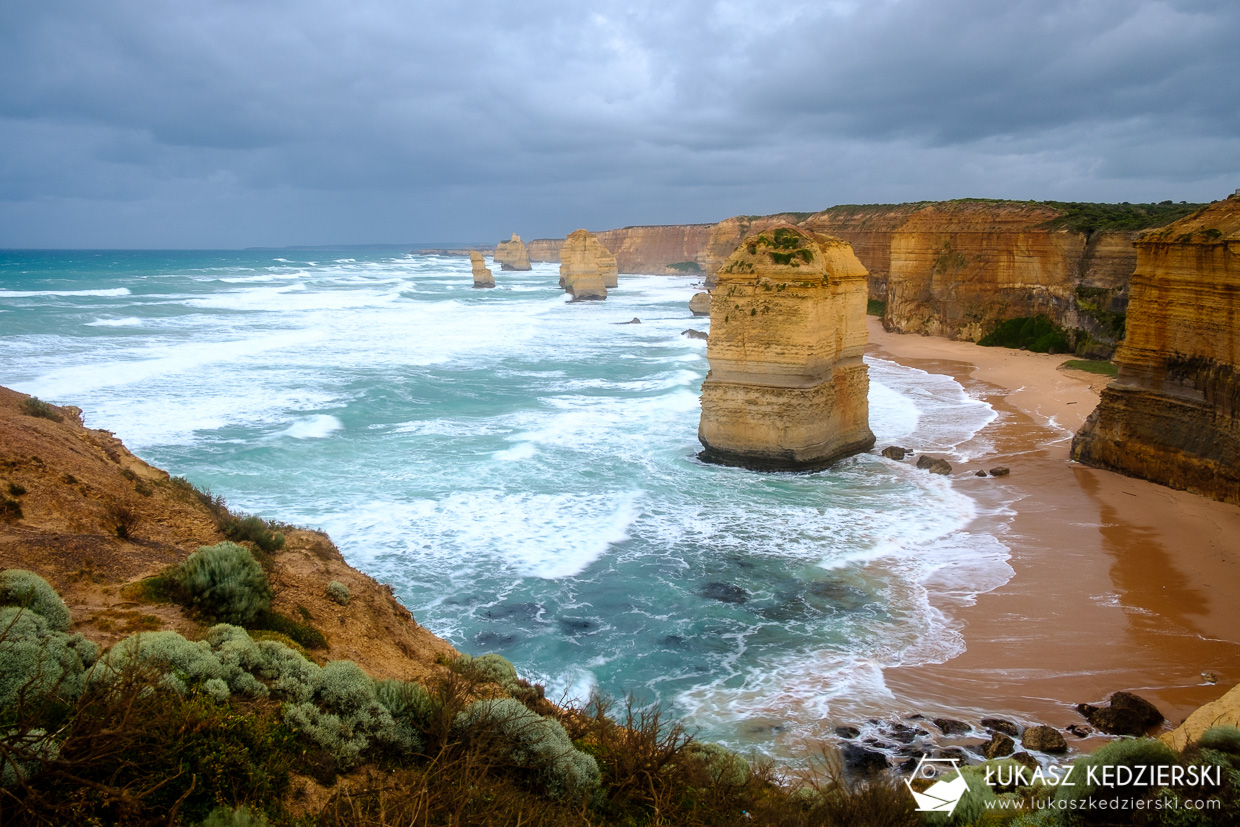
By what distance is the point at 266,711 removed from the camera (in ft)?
15.8

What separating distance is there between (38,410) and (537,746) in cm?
877

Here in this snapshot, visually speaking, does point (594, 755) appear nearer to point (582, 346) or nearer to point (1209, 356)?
point (1209, 356)

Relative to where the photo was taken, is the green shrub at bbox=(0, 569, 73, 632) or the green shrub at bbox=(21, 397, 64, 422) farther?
the green shrub at bbox=(21, 397, 64, 422)

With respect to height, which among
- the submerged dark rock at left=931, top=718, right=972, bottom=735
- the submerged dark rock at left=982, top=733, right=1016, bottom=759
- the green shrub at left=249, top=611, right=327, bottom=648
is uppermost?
the green shrub at left=249, top=611, right=327, bottom=648

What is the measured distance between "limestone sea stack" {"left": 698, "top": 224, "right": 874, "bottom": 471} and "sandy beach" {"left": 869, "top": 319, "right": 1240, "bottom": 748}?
3.52m

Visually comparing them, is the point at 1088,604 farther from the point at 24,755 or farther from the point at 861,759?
the point at 24,755

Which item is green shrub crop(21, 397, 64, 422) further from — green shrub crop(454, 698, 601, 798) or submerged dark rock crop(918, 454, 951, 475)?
submerged dark rock crop(918, 454, 951, 475)

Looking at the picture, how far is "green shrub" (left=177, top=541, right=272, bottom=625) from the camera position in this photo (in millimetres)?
6012

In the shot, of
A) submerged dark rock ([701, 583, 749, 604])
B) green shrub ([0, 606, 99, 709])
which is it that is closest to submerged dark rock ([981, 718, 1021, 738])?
submerged dark rock ([701, 583, 749, 604])

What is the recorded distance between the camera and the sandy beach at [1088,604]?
348 inches

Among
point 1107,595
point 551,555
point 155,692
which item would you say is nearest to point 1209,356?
point 1107,595

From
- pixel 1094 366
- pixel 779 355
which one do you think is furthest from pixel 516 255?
pixel 779 355

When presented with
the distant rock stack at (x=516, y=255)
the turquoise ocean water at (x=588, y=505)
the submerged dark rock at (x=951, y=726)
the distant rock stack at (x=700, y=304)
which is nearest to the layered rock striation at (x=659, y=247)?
the distant rock stack at (x=516, y=255)

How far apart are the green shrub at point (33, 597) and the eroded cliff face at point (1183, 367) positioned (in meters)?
17.2
